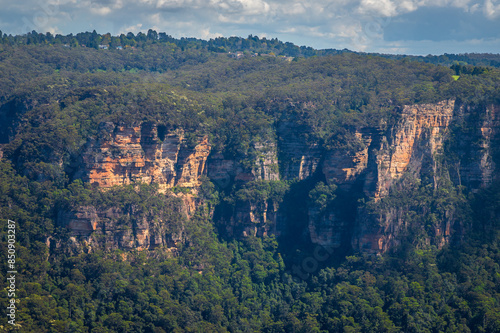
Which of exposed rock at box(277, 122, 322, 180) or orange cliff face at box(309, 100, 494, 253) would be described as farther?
exposed rock at box(277, 122, 322, 180)

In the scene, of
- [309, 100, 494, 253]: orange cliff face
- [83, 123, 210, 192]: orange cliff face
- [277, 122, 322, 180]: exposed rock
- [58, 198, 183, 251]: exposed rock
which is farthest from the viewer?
[277, 122, 322, 180]: exposed rock

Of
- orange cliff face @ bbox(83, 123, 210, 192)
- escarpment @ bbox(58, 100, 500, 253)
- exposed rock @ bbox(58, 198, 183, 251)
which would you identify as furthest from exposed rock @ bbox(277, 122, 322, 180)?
exposed rock @ bbox(58, 198, 183, 251)

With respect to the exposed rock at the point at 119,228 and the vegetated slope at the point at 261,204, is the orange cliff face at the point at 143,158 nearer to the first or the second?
the vegetated slope at the point at 261,204

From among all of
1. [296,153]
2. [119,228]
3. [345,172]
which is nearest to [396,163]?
[345,172]

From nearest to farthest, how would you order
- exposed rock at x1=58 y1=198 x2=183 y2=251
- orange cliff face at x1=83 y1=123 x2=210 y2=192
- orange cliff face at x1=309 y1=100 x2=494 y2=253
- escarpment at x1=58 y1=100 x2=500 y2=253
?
exposed rock at x1=58 y1=198 x2=183 y2=251 < orange cliff face at x1=83 y1=123 x2=210 y2=192 < escarpment at x1=58 y1=100 x2=500 y2=253 < orange cliff face at x1=309 y1=100 x2=494 y2=253

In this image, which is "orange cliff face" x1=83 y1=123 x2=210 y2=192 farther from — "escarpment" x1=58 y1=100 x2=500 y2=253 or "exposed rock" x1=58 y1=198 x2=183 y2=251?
"exposed rock" x1=58 y1=198 x2=183 y2=251

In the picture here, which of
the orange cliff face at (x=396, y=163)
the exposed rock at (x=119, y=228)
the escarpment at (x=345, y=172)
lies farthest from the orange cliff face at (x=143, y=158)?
the orange cliff face at (x=396, y=163)
